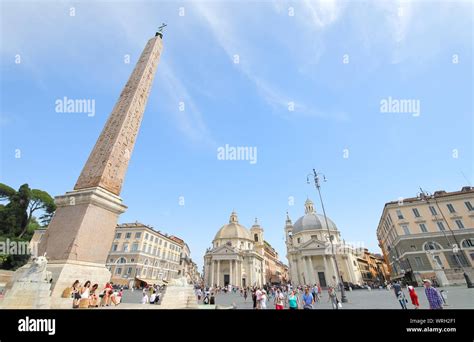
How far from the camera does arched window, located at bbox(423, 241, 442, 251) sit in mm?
30980

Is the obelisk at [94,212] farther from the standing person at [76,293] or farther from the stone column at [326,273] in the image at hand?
the stone column at [326,273]

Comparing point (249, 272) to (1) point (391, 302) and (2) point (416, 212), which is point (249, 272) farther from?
(1) point (391, 302)

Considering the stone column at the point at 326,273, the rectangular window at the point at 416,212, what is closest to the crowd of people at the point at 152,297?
the stone column at the point at 326,273

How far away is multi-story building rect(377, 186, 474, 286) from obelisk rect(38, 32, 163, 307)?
33.3 meters

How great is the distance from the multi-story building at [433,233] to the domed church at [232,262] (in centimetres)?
2944

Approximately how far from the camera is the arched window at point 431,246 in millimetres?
30980

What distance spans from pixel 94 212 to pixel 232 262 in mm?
46945

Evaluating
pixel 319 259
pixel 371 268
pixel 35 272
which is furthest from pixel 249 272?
pixel 35 272

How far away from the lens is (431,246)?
31.2 meters

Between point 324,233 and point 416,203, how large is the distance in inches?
832

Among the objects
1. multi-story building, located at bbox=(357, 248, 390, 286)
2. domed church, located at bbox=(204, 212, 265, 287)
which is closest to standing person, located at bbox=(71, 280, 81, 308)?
domed church, located at bbox=(204, 212, 265, 287)
